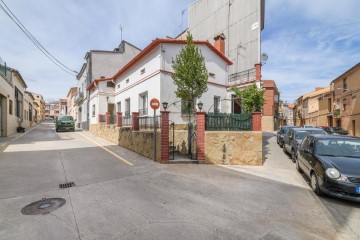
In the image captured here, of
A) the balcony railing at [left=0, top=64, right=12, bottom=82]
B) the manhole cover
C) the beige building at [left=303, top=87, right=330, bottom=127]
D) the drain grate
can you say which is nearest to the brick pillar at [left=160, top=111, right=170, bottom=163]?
the drain grate

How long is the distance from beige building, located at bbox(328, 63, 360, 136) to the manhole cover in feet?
100

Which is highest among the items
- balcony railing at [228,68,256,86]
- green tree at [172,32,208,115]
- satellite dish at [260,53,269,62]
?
satellite dish at [260,53,269,62]

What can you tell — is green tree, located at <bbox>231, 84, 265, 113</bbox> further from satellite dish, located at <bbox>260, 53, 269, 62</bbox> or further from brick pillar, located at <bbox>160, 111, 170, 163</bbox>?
brick pillar, located at <bbox>160, 111, 170, 163</bbox>

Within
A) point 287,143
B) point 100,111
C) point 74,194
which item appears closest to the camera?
point 74,194

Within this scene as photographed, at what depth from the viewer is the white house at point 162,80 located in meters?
12.8

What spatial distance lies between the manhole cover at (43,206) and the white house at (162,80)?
8591 millimetres

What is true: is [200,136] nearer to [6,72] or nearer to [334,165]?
[334,165]

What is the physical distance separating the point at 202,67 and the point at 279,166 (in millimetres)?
5666

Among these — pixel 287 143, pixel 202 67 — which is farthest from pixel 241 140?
pixel 287 143

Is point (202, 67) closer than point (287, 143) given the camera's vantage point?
Yes

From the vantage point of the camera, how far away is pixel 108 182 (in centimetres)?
604

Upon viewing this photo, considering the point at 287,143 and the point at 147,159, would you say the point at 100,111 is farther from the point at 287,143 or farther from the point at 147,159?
the point at 287,143

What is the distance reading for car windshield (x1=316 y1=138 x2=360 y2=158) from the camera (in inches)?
244

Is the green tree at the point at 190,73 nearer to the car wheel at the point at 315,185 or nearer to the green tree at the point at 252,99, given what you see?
the green tree at the point at 252,99
